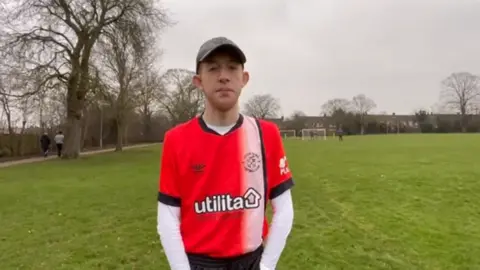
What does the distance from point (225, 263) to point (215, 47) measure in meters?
1.05

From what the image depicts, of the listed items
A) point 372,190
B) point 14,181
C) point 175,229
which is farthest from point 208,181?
point 14,181

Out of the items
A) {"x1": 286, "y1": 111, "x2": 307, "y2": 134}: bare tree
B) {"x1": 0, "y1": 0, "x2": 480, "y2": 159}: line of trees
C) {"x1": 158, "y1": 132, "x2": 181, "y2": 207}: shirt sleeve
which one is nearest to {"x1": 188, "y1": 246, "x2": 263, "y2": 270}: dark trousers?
{"x1": 158, "y1": 132, "x2": 181, "y2": 207}: shirt sleeve

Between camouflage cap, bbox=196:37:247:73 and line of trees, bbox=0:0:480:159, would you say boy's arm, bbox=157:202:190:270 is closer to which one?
camouflage cap, bbox=196:37:247:73

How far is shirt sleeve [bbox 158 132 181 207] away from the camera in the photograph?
7.23 ft

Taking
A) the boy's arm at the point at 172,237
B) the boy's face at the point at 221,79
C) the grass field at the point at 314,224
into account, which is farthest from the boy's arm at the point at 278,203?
the grass field at the point at 314,224

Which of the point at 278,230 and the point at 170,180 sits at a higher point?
the point at 170,180

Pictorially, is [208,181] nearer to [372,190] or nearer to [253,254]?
[253,254]

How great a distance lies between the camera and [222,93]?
221 centimetres

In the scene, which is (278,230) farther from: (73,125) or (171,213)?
(73,125)

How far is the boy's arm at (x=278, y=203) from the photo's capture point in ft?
7.36

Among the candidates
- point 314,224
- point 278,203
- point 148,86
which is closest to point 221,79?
point 278,203

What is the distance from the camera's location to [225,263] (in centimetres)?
224

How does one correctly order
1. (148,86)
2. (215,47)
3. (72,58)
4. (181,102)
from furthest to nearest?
(181,102) → (148,86) → (72,58) → (215,47)

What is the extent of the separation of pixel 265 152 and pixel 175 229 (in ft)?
1.90
